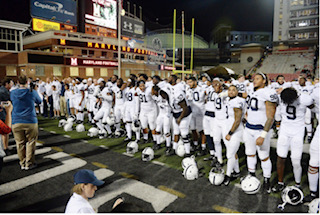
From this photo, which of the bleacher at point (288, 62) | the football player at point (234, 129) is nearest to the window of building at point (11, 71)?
the football player at point (234, 129)

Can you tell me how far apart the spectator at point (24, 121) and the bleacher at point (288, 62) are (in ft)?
142

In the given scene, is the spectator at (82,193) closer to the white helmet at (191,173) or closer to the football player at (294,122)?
the white helmet at (191,173)

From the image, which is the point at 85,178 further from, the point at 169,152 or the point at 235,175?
the point at 169,152

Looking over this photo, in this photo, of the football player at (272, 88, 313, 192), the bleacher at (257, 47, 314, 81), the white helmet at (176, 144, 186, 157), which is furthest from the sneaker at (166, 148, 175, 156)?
the bleacher at (257, 47, 314, 81)

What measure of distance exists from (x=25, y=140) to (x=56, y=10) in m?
40.9

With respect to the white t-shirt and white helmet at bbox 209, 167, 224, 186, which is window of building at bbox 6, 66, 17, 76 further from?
the white t-shirt

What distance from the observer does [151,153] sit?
647 cm

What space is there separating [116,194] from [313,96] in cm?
458

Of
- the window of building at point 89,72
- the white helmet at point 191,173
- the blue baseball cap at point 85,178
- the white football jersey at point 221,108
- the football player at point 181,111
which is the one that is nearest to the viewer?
the blue baseball cap at point 85,178

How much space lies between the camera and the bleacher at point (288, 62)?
1683 inches

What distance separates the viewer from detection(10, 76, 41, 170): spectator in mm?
5535

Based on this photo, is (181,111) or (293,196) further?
(181,111)

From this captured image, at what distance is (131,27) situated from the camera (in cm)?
5112

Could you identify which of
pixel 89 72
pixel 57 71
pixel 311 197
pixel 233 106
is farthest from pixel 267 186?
pixel 89 72
